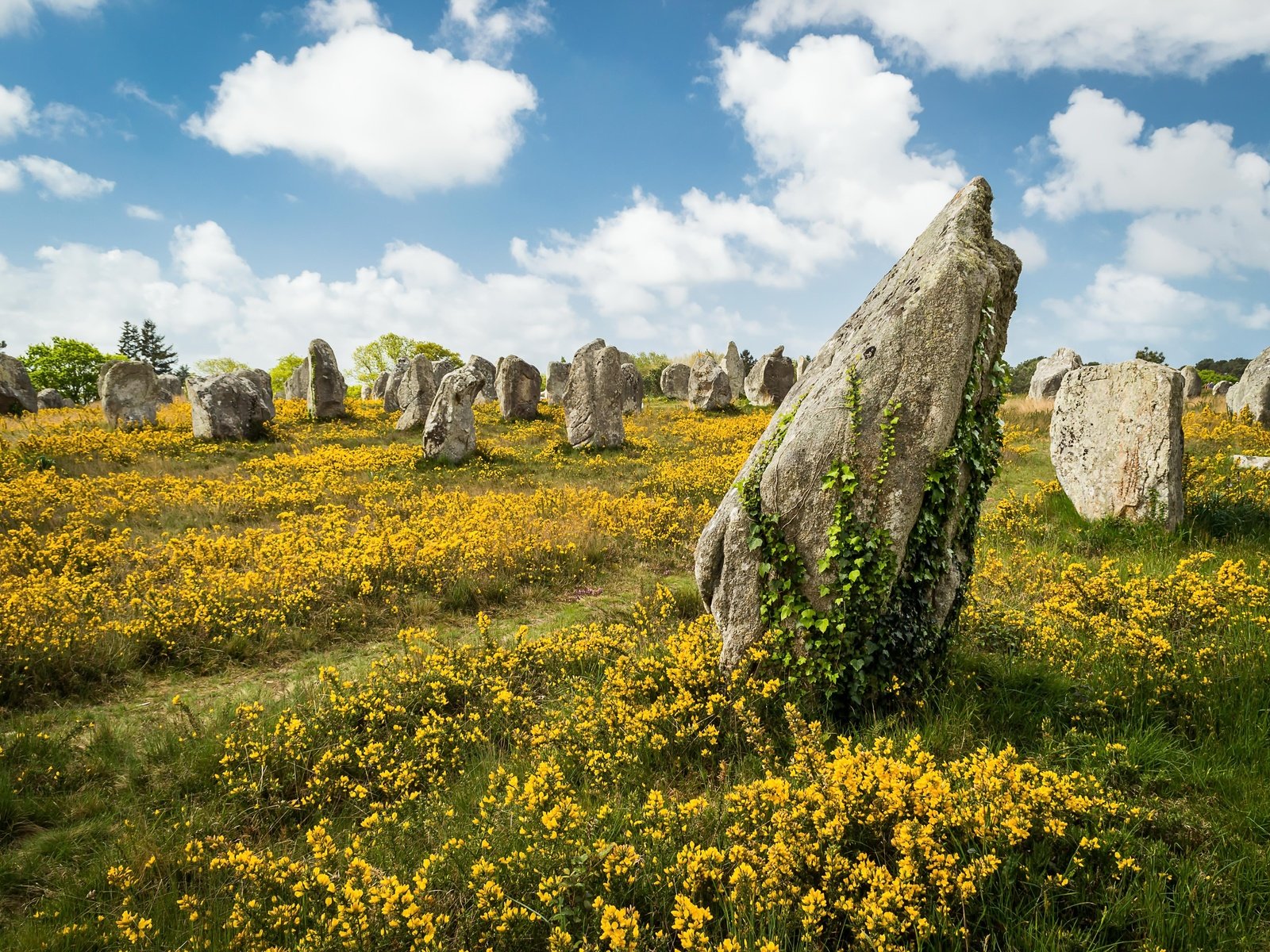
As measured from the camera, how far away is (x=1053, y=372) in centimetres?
2928

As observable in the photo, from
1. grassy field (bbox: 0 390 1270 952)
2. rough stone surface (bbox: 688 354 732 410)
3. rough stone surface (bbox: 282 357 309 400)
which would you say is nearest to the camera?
grassy field (bbox: 0 390 1270 952)

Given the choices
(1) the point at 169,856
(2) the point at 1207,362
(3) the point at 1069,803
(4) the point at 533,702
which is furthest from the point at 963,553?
(2) the point at 1207,362

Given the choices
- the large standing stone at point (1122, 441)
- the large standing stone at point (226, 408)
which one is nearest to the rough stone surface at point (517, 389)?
the large standing stone at point (226, 408)

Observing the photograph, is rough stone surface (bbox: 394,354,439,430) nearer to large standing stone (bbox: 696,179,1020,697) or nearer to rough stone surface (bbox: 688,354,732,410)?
rough stone surface (bbox: 688,354,732,410)

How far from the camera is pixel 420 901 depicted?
3404 millimetres

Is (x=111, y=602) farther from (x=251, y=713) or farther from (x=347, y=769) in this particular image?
(x=347, y=769)

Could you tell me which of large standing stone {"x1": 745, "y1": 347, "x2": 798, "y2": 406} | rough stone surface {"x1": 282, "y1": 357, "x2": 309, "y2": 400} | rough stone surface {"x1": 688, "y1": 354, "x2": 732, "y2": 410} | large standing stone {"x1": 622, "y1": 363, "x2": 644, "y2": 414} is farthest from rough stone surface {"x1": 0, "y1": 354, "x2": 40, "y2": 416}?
large standing stone {"x1": 745, "y1": 347, "x2": 798, "y2": 406}

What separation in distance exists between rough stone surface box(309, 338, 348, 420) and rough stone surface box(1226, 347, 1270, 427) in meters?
33.0

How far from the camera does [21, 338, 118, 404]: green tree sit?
4775 centimetres

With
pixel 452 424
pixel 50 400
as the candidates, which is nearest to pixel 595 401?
pixel 452 424

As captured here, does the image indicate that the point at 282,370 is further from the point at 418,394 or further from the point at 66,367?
the point at 418,394

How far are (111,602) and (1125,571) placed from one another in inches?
504

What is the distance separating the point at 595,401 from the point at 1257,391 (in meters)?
21.2

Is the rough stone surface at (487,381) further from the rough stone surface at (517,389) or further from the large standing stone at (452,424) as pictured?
the large standing stone at (452,424)
